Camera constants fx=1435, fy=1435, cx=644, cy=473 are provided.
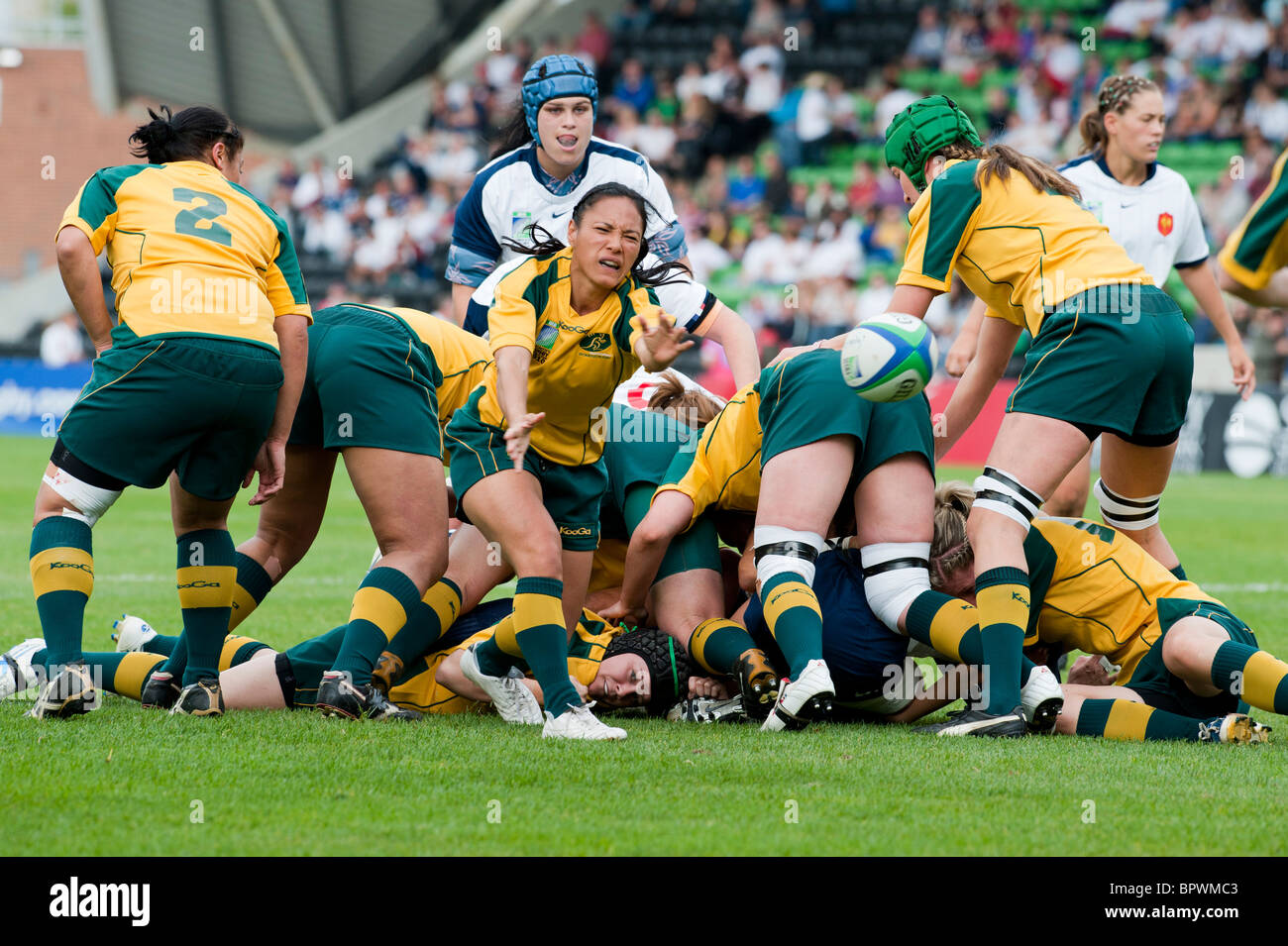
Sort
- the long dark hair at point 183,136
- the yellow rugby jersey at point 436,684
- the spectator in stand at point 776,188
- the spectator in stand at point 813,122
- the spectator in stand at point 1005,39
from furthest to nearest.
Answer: the spectator in stand at point 813,122, the spectator in stand at point 1005,39, the spectator in stand at point 776,188, the yellow rugby jersey at point 436,684, the long dark hair at point 183,136

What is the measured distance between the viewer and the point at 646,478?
5.39 metres

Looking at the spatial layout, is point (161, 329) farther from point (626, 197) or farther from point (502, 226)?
point (502, 226)

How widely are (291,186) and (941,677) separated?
23.1 m

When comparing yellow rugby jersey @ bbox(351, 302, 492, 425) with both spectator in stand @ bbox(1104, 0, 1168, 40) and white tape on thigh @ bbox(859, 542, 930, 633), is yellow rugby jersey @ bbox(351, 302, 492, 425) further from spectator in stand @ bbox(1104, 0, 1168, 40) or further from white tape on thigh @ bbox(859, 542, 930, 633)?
spectator in stand @ bbox(1104, 0, 1168, 40)

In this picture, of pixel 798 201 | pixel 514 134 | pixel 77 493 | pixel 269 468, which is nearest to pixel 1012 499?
pixel 269 468

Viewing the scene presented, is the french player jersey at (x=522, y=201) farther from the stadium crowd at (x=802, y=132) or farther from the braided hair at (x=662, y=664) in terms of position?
the stadium crowd at (x=802, y=132)

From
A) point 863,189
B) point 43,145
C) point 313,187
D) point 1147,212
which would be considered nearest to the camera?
point 1147,212

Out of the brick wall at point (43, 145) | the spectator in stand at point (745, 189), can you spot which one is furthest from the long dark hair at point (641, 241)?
the brick wall at point (43, 145)

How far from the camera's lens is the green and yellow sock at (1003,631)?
429 cm

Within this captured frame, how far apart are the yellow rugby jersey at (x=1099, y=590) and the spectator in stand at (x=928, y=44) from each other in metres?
17.9

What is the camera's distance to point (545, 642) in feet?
14.1

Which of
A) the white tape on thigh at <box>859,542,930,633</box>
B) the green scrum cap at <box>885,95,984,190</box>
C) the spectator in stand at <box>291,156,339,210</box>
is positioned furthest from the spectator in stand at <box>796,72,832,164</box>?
the white tape on thigh at <box>859,542,930,633</box>

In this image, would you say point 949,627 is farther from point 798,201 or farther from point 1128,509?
point 798,201

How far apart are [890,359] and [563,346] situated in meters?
1.05
